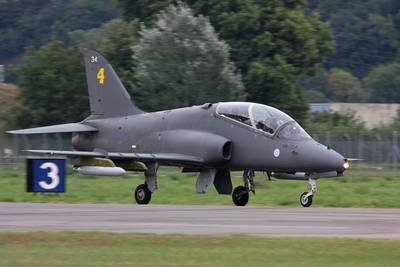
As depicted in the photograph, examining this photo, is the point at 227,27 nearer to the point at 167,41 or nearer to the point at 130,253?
the point at 167,41

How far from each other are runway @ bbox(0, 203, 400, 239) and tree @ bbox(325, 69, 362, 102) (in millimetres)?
110067

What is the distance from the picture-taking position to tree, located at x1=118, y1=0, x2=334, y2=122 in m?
69.0

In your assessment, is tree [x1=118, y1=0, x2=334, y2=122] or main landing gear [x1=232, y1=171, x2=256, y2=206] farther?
tree [x1=118, y1=0, x2=334, y2=122]

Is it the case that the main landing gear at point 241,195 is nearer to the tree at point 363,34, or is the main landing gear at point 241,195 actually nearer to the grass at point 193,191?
the grass at point 193,191

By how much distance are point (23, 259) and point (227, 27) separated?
185 feet

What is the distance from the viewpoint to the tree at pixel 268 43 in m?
69.0

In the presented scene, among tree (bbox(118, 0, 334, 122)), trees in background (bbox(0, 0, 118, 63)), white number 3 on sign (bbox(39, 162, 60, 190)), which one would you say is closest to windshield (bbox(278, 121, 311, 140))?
white number 3 on sign (bbox(39, 162, 60, 190))

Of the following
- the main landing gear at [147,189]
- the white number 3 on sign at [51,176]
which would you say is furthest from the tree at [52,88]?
the main landing gear at [147,189]

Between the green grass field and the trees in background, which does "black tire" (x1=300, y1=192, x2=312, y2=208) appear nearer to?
the green grass field

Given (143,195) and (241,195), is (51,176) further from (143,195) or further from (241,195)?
(241,195)

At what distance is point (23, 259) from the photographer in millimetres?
15156

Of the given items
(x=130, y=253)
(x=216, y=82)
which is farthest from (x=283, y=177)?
(x=216, y=82)

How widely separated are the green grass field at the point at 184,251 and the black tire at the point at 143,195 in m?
10.0

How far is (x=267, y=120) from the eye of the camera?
26.9m
